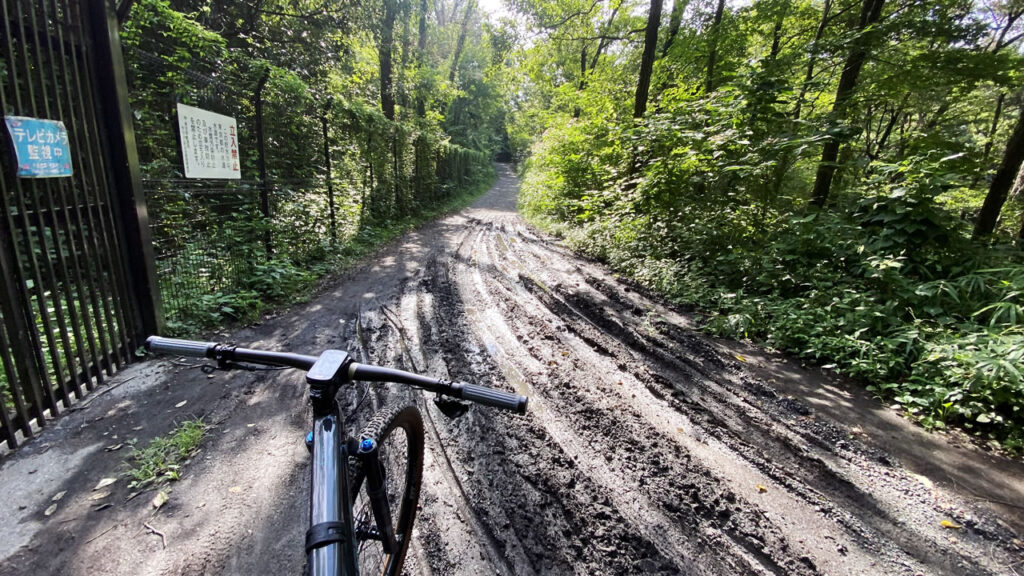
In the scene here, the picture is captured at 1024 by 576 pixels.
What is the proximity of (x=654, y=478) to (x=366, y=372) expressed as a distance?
78.6 inches

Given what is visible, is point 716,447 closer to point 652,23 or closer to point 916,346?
point 916,346

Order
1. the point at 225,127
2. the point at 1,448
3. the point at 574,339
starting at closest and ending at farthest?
1. the point at 1,448
2. the point at 574,339
3. the point at 225,127

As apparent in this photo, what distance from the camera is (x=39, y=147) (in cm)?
255

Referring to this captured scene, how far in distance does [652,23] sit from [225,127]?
9.04m

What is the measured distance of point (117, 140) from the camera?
3119mm

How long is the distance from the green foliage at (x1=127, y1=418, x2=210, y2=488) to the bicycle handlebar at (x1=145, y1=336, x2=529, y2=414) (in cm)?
143

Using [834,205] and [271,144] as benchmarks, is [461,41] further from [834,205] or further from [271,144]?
[834,205]

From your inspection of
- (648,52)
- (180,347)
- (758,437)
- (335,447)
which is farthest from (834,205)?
(180,347)

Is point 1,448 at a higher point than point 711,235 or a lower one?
lower

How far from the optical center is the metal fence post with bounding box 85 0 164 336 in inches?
116

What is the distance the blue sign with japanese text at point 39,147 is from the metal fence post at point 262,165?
308 cm

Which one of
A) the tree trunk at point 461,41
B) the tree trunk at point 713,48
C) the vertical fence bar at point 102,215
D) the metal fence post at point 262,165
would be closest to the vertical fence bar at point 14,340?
the vertical fence bar at point 102,215

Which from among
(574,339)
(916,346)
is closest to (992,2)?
(916,346)

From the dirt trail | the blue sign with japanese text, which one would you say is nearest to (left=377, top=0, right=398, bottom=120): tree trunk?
the blue sign with japanese text
